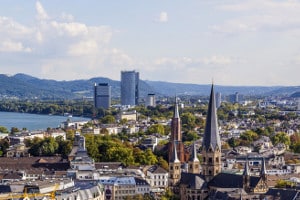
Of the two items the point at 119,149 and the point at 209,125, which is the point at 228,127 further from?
the point at 209,125

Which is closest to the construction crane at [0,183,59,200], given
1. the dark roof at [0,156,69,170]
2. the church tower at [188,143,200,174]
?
the church tower at [188,143,200,174]

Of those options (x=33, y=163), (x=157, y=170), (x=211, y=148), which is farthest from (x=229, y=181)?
(x=33, y=163)

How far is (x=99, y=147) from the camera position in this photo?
8056 centimetres

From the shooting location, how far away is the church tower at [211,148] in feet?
176

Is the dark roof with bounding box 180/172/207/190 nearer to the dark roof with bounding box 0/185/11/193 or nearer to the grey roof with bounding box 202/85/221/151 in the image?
the grey roof with bounding box 202/85/221/151

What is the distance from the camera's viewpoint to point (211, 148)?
53594mm

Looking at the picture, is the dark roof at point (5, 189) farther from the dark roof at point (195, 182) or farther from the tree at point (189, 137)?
the tree at point (189, 137)

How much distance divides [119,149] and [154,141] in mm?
21766

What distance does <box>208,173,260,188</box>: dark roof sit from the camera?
50625 millimetres

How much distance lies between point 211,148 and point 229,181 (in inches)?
138

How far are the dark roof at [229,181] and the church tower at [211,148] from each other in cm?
135

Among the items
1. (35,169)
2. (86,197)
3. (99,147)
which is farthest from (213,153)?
(99,147)

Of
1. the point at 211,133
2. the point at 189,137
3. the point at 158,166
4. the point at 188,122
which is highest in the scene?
the point at 211,133

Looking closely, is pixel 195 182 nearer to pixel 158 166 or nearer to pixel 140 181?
pixel 140 181
